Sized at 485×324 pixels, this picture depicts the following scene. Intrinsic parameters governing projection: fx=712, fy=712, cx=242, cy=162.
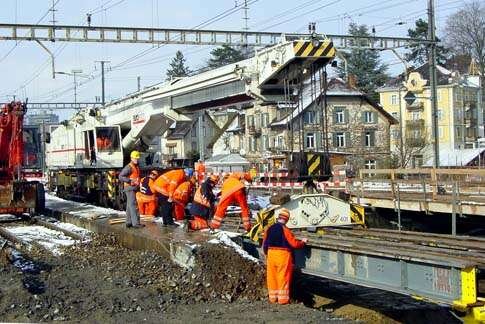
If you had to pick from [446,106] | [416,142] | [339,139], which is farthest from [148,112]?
[446,106]

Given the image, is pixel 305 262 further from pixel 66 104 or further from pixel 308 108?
pixel 66 104

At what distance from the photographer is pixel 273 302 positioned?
9.36m

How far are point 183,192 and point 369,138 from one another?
55.0m

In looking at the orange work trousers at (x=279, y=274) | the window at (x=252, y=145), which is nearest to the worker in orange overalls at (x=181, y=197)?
the orange work trousers at (x=279, y=274)

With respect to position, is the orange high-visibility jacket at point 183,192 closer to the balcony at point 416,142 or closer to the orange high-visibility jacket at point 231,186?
the orange high-visibility jacket at point 231,186

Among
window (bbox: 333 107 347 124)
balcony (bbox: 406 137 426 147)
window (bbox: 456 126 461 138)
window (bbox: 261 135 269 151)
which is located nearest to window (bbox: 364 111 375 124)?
window (bbox: 333 107 347 124)

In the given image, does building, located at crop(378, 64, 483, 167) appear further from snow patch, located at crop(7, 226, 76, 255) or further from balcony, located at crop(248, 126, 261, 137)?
snow patch, located at crop(7, 226, 76, 255)

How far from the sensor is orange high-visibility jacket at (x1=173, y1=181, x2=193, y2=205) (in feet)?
45.9

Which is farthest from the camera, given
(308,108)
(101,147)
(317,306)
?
(101,147)

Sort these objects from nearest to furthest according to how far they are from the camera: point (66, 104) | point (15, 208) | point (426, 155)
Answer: point (15, 208) → point (426, 155) → point (66, 104)

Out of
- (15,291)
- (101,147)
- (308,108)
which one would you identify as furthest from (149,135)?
(15,291)

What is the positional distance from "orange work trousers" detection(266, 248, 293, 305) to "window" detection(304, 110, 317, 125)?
271 cm

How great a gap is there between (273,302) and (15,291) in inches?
130

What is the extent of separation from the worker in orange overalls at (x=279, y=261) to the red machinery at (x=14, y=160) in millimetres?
11765
